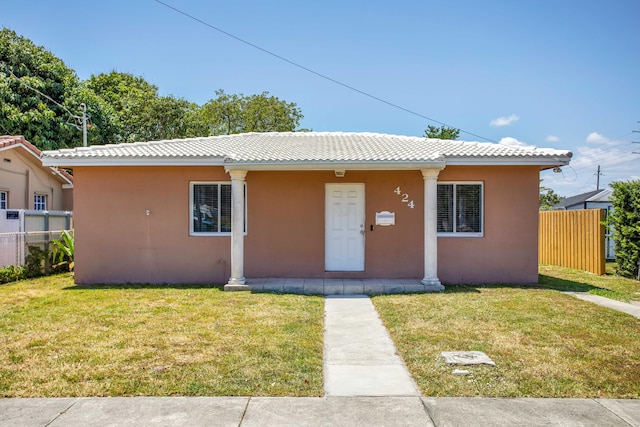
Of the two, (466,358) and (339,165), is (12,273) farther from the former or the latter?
(466,358)

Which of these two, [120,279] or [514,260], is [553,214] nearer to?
[514,260]

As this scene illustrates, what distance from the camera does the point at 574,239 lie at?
13422 millimetres

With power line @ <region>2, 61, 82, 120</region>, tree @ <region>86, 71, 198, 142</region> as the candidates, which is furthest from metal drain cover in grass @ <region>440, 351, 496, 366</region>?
tree @ <region>86, 71, 198, 142</region>

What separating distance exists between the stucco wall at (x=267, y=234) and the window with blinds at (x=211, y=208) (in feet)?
0.68

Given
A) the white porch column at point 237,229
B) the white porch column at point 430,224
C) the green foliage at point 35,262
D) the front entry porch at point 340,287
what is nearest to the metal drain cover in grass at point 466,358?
the front entry porch at point 340,287

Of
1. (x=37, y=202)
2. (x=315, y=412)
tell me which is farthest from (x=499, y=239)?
(x=37, y=202)

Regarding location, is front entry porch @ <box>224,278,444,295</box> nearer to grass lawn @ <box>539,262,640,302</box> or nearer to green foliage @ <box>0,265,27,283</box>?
grass lawn @ <box>539,262,640,302</box>

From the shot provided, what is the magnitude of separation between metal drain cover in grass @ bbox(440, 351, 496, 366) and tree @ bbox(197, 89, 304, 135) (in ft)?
99.2

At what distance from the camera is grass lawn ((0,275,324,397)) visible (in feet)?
14.3

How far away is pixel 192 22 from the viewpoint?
12.9 m

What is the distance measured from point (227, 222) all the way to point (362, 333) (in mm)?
5357

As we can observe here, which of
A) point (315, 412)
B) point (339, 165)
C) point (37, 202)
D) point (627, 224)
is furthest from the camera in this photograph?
point (37, 202)

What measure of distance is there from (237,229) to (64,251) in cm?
613

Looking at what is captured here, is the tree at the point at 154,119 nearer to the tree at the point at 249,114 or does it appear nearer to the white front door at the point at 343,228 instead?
the tree at the point at 249,114
